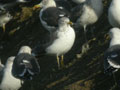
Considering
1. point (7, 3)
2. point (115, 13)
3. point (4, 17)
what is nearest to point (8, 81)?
point (115, 13)

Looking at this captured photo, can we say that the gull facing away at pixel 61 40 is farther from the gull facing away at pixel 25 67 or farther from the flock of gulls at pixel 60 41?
the gull facing away at pixel 25 67

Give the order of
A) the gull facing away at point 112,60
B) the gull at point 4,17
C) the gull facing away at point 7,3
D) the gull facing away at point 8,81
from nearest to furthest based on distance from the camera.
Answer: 1. the gull facing away at point 112,60
2. the gull facing away at point 8,81
3. the gull at point 4,17
4. the gull facing away at point 7,3

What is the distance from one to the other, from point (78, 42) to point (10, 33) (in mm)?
3453

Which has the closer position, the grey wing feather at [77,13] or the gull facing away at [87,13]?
the gull facing away at [87,13]

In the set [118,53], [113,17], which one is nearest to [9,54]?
[113,17]

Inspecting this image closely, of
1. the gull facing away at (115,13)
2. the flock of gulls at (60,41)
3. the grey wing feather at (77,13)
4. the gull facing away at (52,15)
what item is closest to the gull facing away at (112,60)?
the flock of gulls at (60,41)

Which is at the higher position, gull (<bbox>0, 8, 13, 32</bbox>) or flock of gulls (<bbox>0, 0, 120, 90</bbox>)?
flock of gulls (<bbox>0, 0, 120, 90</bbox>)

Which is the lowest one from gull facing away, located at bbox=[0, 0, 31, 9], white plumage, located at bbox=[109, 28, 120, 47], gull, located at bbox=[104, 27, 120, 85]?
gull facing away, located at bbox=[0, 0, 31, 9]

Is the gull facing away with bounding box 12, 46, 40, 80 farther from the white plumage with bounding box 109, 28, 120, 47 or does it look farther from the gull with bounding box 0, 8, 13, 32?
the gull with bounding box 0, 8, 13, 32

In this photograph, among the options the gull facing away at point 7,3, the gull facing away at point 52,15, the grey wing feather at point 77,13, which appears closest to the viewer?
the grey wing feather at point 77,13

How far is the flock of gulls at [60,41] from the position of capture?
11359mm

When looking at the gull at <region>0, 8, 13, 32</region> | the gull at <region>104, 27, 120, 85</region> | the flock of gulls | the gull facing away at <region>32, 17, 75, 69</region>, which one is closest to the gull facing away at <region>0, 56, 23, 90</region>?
the flock of gulls

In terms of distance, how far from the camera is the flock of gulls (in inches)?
447

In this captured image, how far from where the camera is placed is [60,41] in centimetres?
1232
